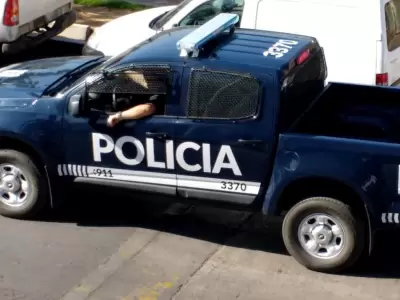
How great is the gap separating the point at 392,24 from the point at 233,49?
7.43 ft

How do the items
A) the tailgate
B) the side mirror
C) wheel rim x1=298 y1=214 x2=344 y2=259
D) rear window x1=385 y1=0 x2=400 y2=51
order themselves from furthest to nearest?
the tailgate
rear window x1=385 y1=0 x2=400 y2=51
the side mirror
wheel rim x1=298 y1=214 x2=344 y2=259

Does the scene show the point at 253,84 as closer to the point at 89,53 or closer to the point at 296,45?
the point at 296,45

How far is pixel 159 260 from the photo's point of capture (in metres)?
7.65

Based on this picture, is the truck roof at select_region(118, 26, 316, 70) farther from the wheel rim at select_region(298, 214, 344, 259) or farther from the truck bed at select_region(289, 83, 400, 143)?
the wheel rim at select_region(298, 214, 344, 259)

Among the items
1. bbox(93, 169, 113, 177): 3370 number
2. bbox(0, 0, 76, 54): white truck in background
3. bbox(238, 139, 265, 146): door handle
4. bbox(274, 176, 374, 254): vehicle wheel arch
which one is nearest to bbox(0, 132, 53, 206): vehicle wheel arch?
bbox(93, 169, 113, 177): 3370 number

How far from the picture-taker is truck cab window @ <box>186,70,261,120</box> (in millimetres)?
7359

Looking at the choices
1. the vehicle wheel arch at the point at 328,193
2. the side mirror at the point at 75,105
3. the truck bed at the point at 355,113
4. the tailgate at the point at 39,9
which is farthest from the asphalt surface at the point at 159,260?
the tailgate at the point at 39,9

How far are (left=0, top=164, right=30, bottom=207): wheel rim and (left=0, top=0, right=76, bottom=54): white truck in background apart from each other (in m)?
3.88

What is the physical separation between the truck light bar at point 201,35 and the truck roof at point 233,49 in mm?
58

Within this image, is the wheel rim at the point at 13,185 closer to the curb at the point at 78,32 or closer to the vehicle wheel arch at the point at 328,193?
the vehicle wheel arch at the point at 328,193

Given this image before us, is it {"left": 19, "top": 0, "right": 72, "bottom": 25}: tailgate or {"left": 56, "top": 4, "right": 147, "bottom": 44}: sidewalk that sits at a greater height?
{"left": 19, "top": 0, "right": 72, "bottom": 25}: tailgate

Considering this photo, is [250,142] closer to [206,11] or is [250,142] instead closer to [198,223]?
[198,223]

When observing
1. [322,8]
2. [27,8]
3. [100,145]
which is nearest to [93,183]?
[100,145]

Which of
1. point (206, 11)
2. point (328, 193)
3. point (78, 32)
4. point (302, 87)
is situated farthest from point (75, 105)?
point (78, 32)
